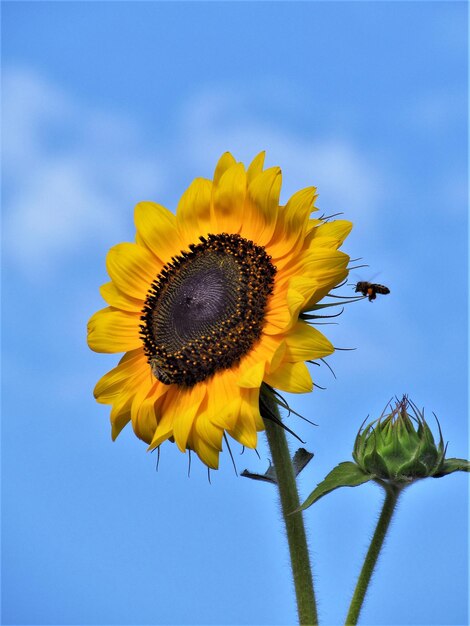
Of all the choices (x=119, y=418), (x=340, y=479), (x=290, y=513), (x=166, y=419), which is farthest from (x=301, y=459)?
(x=119, y=418)

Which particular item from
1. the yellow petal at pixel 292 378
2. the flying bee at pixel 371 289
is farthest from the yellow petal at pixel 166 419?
the flying bee at pixel 371 289

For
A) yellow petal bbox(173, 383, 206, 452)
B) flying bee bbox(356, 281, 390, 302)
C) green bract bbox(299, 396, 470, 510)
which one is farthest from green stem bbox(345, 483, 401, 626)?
flying bee bbox(356, 281, 390, 302)

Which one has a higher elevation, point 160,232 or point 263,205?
point 160,232

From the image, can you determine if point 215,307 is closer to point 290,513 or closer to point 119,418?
point 119,418

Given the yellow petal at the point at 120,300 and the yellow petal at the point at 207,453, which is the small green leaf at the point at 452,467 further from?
the yellow petal at the point at 120,300

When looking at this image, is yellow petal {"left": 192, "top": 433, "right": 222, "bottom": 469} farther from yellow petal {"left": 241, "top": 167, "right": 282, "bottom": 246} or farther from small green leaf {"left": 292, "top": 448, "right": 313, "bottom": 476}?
yellow petal {"left": 241, "top": 167, "right": 282, "bottom": 246}

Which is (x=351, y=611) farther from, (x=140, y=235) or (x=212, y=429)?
(x=140, y=235)
